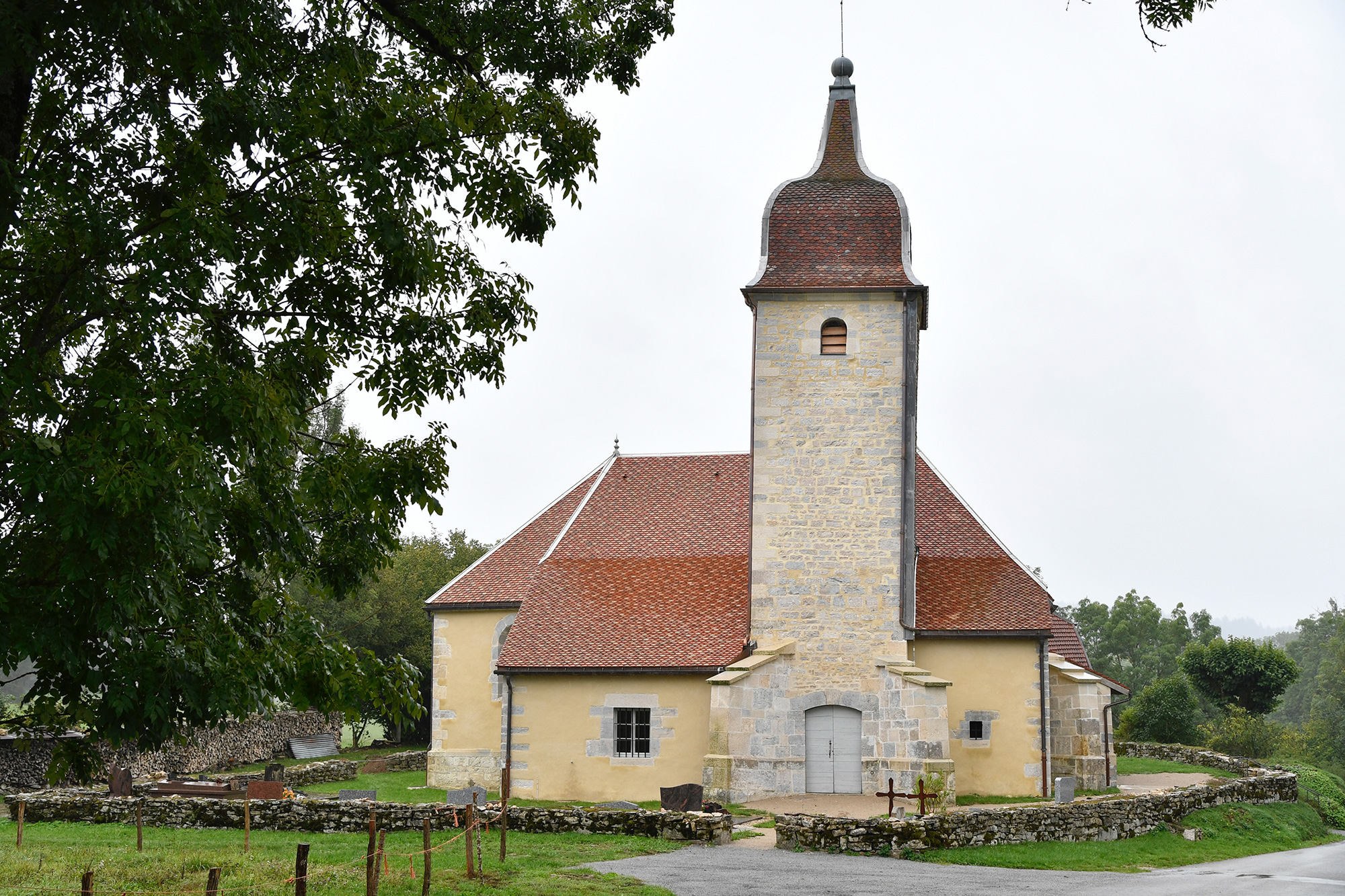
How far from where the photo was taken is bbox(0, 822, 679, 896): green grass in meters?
13.2

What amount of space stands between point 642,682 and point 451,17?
50.8ft

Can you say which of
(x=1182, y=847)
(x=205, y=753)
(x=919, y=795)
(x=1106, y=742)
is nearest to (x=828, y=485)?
(x=919, y=795)

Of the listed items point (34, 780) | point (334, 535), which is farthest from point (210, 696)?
point (34, 780)

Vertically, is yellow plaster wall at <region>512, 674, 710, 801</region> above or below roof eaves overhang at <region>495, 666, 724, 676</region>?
below

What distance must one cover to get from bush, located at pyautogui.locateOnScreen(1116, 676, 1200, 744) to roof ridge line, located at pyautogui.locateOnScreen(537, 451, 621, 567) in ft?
70.3

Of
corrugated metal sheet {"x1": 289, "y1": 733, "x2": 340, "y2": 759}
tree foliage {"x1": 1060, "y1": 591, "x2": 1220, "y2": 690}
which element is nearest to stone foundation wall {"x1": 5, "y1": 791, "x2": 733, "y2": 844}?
corrugated metal sheet {"x1": 289, "y1": 733, "x2": 340, "y2": 759}

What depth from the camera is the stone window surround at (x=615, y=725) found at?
22.9 metres

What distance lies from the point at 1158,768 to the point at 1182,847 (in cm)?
1292

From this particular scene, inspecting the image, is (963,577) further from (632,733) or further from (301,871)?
(301,871)

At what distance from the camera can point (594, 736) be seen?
23031mm

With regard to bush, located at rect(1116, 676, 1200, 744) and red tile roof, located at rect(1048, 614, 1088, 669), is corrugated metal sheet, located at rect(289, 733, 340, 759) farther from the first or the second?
bush, located at rect(1116, 676, 1200, 744)

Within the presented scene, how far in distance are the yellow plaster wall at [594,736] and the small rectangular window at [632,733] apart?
20cm

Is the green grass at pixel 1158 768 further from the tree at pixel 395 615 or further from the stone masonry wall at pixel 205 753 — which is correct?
the tree at pixel 395 615

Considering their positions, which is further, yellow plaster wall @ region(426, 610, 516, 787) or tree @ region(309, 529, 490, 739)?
tree @ region(309, 529, 490, 739)
